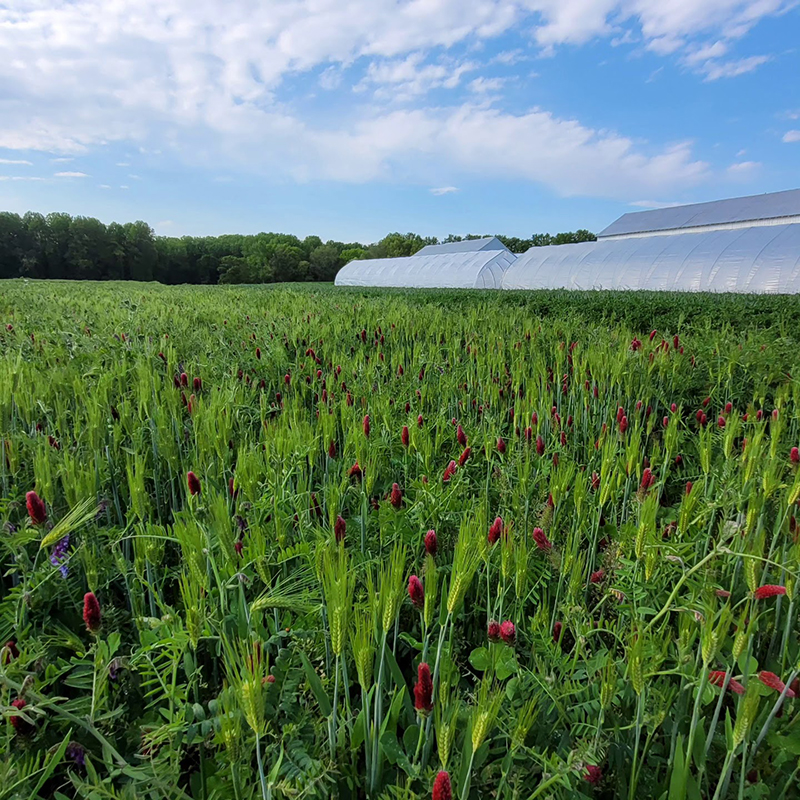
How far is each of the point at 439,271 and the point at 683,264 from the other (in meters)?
13.3

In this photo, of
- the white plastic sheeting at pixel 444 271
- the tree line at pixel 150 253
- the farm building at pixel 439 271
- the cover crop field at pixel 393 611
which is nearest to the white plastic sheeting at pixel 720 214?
the farm building at pixel 439 271

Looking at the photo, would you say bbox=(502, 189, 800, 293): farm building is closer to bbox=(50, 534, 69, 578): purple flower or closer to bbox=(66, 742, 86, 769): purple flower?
bbox=(50, 534, 69, 578): purple flower

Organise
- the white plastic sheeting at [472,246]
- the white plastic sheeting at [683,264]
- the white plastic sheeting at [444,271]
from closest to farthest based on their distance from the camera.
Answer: the white plastic sheeting at [683,264] → the white plastic sheeting at [444,271] → the white plastic sheeting at [472,246]

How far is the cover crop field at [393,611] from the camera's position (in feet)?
2.81

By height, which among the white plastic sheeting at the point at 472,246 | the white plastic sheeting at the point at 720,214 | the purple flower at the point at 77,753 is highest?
the white plastic sheeting at the point at 720,214

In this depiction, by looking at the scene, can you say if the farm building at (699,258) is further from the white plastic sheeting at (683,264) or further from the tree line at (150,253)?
the tree line at (150,253)

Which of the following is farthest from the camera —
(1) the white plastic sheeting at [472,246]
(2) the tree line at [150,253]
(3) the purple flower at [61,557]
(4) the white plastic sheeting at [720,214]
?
(2) the tree line at [150,253]

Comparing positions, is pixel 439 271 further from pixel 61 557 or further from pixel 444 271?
pixel 61 557

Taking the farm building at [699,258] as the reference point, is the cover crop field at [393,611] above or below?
below

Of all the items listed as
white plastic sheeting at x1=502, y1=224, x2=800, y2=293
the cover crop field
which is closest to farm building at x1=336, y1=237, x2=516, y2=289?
white plastic sheeting at x1=502, y1=224, x2=800, y2=293

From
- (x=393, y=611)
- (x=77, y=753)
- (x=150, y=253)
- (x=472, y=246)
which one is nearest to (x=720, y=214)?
(x=472, y=246)

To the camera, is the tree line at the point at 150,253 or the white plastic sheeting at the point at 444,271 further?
the tree line at the point at 150,253

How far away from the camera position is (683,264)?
16.0m

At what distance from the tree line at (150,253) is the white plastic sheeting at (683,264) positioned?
42444mm
